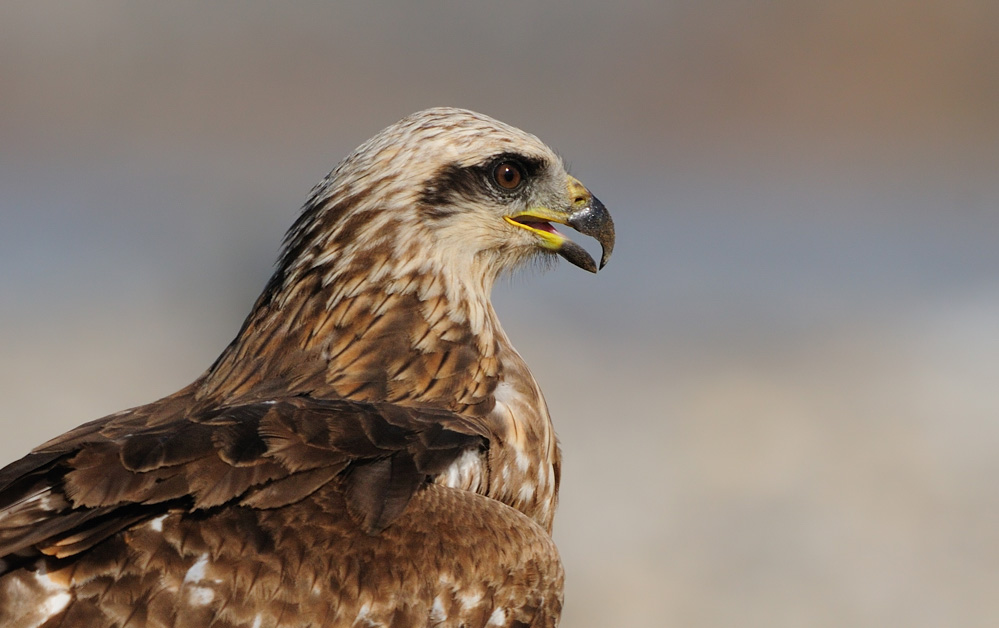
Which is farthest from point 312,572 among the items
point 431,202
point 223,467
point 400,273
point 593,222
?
point 593,222

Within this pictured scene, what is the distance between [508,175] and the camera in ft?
14.2

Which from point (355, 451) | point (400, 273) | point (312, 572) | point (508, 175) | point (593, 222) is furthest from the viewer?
point (593, 222)

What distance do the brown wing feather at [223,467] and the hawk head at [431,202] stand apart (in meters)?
0.69

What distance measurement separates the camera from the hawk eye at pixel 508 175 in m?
4.29

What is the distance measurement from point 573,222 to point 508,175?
0.95ft

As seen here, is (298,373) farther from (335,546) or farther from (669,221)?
(669,221)

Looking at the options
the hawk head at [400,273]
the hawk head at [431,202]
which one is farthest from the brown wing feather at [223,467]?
the hawk head at [431,202]

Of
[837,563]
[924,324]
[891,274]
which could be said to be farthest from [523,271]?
[891,274]

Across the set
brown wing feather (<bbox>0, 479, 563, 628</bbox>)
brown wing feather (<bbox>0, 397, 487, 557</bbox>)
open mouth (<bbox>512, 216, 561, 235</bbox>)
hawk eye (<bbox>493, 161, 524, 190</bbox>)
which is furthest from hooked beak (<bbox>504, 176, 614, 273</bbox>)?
brown wing feather (<bbox>0, 479, 563, 628</bbox>)

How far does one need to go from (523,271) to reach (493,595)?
155cm

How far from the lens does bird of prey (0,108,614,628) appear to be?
9.88 ft

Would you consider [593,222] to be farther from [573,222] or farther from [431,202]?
[431,202]

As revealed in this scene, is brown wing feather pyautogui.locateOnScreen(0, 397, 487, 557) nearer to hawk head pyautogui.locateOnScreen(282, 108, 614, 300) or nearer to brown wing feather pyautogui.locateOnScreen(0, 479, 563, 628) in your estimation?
brown wing feather pyautogui.locateOnScreen(0, 479, 563, 628)

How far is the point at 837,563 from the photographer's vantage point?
8.07m
